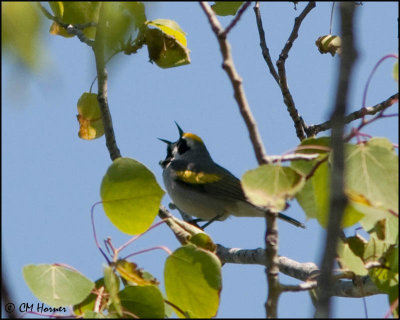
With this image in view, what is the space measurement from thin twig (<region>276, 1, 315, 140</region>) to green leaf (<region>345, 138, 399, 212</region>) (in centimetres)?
278

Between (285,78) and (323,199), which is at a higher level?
(285,78)

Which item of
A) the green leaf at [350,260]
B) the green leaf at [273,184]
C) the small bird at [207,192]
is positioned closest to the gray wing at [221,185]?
the small bird at [207,192]

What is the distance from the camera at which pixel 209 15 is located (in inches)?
82.4

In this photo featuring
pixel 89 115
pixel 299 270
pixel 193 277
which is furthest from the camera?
pixel 89 115

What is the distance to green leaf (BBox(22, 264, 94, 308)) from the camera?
92.1 inches

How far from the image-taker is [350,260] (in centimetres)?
234

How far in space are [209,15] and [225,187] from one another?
4.50 meters

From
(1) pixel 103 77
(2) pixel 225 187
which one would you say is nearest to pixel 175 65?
(1) pixel 103 77

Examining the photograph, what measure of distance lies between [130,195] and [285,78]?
2.55 meters

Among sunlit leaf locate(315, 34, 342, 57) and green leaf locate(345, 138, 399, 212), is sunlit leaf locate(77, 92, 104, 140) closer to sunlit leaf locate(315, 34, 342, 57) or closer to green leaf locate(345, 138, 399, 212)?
sunlit leaf locate(315, 34, 342, 57)

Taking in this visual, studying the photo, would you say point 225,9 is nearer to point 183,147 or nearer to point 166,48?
point 166,48

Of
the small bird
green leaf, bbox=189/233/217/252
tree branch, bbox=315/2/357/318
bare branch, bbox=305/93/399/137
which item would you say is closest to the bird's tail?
the small bird

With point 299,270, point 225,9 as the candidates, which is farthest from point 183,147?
point 299,270

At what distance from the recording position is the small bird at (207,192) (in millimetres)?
Answer: 6426
